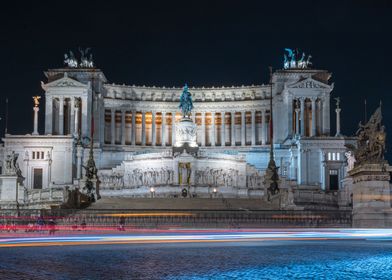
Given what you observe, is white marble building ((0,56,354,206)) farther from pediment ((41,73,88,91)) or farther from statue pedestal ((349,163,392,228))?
statue pedestal ((349,163,392,228))

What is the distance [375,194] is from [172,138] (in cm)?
8883

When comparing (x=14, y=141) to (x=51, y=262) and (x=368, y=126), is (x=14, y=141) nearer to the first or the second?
(x=368, y=126)

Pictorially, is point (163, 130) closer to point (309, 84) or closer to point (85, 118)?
point (85, 118)

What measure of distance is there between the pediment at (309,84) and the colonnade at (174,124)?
31.3ft

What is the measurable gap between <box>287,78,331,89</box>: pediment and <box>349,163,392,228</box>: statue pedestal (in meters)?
77.6

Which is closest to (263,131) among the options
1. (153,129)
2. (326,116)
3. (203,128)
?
(203,128)

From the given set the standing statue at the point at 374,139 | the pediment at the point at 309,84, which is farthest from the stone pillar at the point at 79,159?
the standing statue at the point at 374,139

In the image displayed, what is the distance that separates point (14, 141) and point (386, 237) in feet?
256

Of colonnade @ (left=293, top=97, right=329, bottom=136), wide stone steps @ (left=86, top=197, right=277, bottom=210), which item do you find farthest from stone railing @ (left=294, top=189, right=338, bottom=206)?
colonnade @ (left=293, top=97, right=329, bottom=136)

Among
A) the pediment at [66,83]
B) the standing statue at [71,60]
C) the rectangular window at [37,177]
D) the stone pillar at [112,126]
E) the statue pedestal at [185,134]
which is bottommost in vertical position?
the rectangular window at [37,177]

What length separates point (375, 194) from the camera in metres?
36.0

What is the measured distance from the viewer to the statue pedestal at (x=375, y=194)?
3569cm

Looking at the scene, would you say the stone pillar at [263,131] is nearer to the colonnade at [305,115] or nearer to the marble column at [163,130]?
the colonnade at [305,115]

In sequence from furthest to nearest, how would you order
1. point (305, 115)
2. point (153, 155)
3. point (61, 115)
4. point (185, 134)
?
→ point (305, 115)
point (61, 115)
point (185, 134)
point (153, 155)
